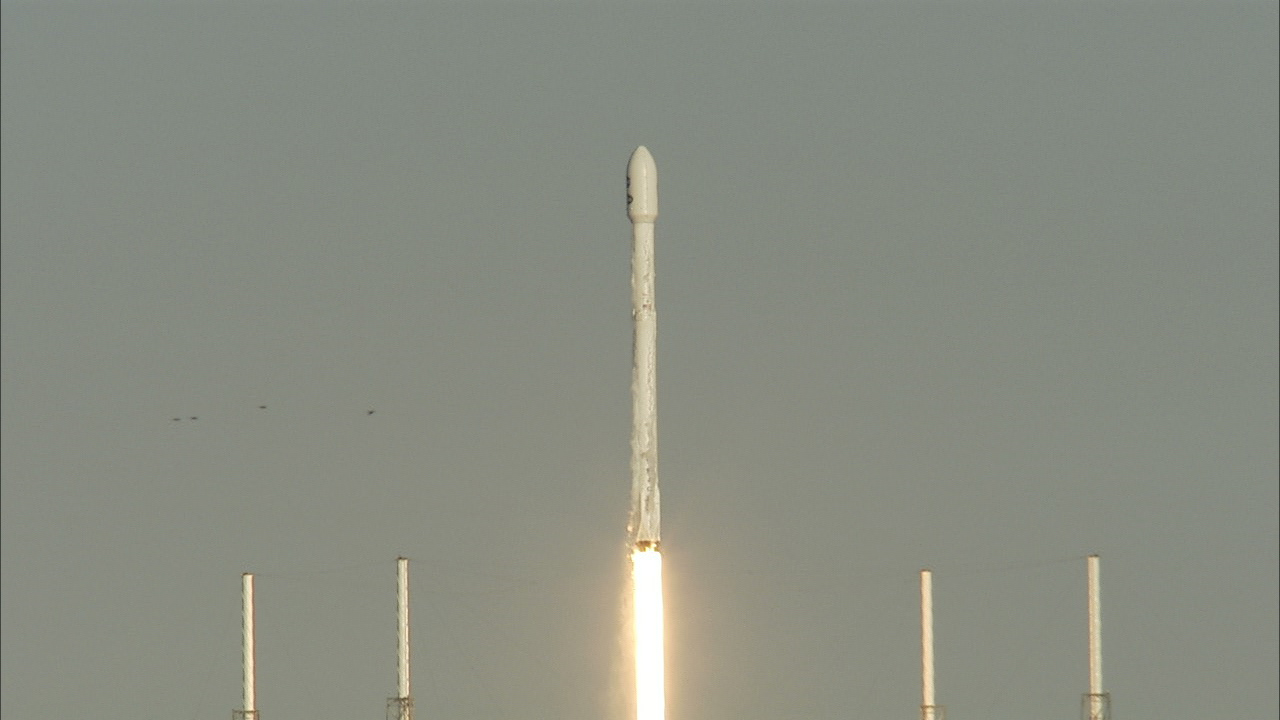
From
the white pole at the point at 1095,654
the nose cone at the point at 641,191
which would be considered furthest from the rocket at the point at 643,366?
the white pole at the point at 1095,654

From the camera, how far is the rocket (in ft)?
393

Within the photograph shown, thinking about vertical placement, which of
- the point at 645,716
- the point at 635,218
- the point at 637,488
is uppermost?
the point at 635,218

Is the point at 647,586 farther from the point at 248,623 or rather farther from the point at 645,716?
the point at 248,623

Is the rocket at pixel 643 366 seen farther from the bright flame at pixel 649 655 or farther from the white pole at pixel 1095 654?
the white pole at pixel 1095 654

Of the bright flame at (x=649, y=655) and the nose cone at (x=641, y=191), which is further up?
the nose cone at (x=641, y=191)

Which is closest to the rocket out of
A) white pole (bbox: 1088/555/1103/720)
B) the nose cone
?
the nose cone

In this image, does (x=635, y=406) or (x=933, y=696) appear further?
(x=933, y=696)

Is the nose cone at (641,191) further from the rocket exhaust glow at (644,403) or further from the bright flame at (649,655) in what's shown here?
the bright flame at (649,655)

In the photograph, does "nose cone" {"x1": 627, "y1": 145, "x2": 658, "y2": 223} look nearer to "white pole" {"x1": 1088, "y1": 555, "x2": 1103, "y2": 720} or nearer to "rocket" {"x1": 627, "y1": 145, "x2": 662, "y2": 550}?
"rocket" {"x1": 627, "y1": 145, "x2": 662, "y2": 550}

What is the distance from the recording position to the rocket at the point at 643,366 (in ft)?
393

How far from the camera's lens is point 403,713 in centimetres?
14612

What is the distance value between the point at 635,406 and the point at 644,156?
333 inches

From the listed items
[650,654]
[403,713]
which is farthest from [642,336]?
[403,713]

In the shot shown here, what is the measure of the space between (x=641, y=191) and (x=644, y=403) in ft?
23.1
